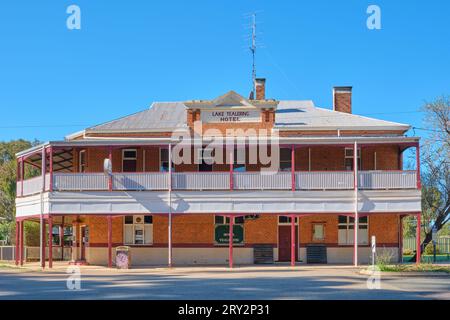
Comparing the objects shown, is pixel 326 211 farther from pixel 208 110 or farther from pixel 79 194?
pixel 79 194

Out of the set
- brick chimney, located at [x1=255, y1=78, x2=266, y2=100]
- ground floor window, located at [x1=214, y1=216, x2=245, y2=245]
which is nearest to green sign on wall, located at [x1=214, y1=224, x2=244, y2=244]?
ground floor window, located at [x1=214, y1=216, x2=245, y2=245]

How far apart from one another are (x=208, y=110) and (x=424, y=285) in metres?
16.5

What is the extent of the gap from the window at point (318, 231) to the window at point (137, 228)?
7.79 m

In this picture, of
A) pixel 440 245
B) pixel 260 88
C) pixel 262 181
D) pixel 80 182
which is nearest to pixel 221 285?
pixel 262 181

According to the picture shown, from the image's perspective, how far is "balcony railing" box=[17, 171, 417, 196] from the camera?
32.4 meters

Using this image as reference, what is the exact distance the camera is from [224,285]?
22125 millimetres

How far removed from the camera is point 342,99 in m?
40.8

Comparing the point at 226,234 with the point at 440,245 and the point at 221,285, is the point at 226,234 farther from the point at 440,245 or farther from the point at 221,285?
the point at 440,245

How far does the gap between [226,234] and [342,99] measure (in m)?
10.9

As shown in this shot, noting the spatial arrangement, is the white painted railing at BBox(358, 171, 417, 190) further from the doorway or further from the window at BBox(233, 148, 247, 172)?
the window at BBox(233, 148, 247, 172)

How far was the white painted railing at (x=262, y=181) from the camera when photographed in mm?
32625

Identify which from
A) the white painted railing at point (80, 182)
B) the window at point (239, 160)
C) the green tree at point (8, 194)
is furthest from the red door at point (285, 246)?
the green tree at point (8, 194)

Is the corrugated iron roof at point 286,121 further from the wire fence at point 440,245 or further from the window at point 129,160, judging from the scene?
the wire fence at point 440,245
